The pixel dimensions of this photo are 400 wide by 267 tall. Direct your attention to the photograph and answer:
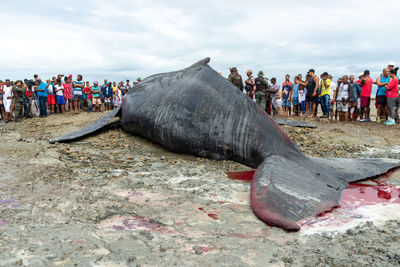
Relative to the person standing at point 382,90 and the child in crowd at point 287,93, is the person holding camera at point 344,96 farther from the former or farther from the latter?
the child in crowd at point 287,93

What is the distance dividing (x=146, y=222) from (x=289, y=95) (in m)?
11.4

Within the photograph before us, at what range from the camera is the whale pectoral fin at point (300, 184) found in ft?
10.4

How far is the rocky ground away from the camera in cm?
231

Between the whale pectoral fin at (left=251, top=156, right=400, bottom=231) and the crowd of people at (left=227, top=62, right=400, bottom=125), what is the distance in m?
6.36

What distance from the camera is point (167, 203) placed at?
3543mm

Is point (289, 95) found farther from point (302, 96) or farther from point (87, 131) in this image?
point (87, 131)

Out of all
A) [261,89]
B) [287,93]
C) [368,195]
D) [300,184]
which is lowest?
[368,195]

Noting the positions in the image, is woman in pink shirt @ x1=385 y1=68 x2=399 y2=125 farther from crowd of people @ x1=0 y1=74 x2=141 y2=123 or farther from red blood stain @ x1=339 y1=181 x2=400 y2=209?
crowd of people @ x1=0 y1=74 x2=141 y2=123

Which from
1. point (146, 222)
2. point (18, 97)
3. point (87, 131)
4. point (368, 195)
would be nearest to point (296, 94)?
point (87, 131)

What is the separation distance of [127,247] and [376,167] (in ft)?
13.5

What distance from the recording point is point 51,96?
48.2 feet

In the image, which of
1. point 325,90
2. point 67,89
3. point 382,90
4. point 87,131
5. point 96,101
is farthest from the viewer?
point 96,101

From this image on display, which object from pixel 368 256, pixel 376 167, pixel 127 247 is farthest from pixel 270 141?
pixel 127 247

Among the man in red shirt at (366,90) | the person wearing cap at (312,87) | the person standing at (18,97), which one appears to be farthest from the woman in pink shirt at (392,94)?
the person standing at (18,97)
